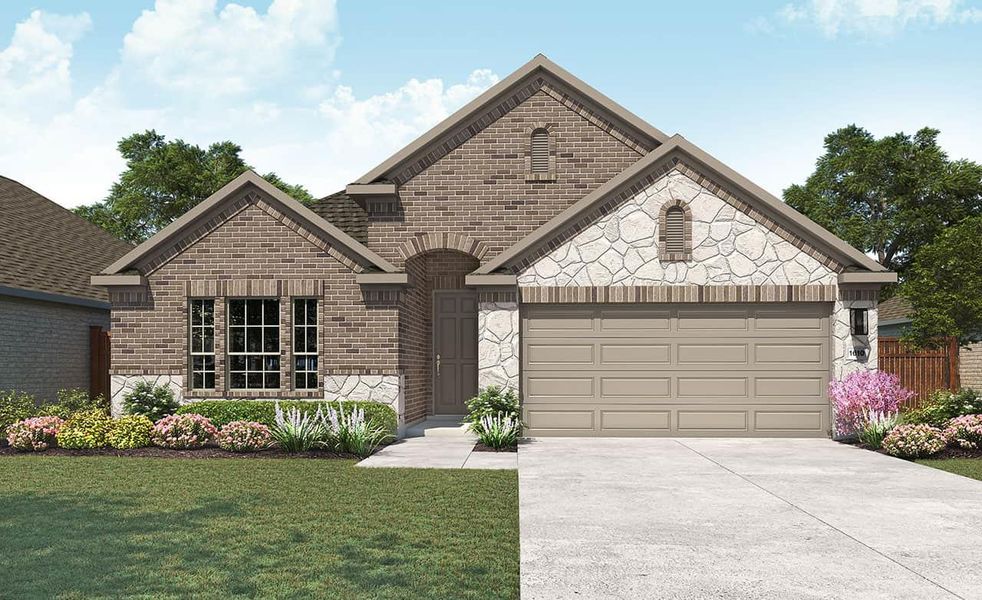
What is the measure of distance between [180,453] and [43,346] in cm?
747

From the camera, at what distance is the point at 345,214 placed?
64.6 feet

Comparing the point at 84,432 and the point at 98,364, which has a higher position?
the point at 98,364

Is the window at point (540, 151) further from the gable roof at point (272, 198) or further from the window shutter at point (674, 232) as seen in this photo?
the gable roof at point (272, 198)

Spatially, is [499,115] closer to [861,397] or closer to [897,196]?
[861,397]

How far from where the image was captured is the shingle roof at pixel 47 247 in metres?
19.1

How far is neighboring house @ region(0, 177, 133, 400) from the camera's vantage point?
704 inches

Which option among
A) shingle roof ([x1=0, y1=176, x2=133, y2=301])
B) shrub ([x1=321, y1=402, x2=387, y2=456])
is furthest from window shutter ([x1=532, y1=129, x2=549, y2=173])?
shingle roof ([x1=0, y1=176, x2=133, y2=301])

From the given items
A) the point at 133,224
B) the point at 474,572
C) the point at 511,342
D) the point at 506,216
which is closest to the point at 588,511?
the point at 474,572

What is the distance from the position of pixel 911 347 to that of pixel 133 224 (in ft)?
118

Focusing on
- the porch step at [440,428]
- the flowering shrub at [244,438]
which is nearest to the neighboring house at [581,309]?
the porch step at [440,428]

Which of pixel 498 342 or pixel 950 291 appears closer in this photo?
pixel 498 342

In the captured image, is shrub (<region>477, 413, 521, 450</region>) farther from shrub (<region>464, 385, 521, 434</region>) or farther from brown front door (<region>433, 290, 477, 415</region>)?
brown front door (<region>433, 290, 477, 415</region>)

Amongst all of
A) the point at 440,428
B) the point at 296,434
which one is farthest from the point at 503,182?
the point at 296,434

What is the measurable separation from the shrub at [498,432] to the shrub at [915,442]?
248 inches
